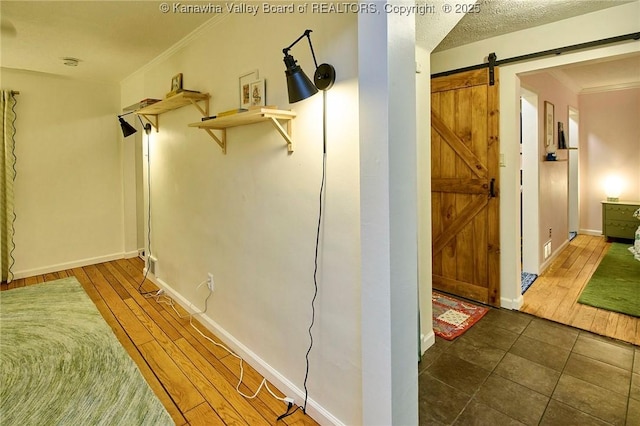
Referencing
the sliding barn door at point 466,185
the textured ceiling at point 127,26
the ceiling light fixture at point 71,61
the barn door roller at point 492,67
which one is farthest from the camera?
the ceiling light fixture at point 71,61

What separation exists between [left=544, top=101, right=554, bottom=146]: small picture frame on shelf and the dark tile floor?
2280 millimetres

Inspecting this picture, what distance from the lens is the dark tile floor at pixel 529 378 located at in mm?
1715

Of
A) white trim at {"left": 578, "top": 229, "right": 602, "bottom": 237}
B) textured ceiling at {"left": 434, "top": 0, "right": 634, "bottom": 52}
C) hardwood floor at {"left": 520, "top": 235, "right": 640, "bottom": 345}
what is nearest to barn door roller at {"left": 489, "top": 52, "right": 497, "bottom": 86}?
textured ceiling at {"left": 434, "top": 0, "right": 634, "bottom": 52}

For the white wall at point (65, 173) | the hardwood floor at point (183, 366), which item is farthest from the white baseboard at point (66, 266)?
the hardwood floor at point (183, 366)

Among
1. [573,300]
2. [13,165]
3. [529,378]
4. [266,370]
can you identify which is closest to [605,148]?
[573,300]

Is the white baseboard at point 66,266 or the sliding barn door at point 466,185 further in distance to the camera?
the white baseboard at point 66,266

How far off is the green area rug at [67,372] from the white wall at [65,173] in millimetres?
1163

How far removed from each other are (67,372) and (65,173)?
2886 millimetres

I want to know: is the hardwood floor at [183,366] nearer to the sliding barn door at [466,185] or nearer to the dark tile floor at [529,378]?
the dark tile floor at [529,378]

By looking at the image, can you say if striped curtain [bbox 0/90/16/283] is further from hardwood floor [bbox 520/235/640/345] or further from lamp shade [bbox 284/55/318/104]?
hardwood floor [bbox 520/235/640/345]

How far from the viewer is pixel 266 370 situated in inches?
80.5

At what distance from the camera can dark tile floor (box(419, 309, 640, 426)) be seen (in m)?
1.71

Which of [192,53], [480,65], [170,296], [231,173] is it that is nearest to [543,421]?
[231,173]

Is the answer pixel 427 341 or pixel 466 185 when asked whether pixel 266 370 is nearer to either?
pixel 427 341
